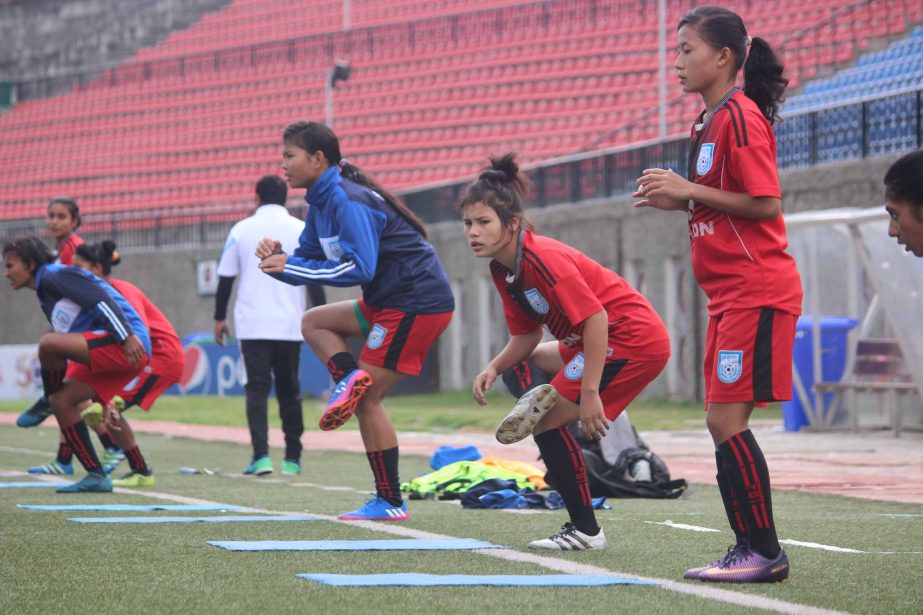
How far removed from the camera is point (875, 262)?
515 inches

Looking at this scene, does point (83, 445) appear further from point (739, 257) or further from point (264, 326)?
point (739, 257)

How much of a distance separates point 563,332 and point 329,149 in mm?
1857

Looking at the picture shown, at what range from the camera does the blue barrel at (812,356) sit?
14133 mm

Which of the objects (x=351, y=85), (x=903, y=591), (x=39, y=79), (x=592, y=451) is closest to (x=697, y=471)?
(x=592, y=451)

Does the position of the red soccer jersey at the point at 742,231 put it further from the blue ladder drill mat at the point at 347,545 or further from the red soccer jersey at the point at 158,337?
the red soccer jersey at the point at 158,337

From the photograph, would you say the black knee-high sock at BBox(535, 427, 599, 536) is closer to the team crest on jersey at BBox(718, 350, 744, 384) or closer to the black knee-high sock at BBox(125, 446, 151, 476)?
the team crest on jersey at BBox(718, 350, 744, 384)

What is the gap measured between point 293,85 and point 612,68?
392 inches

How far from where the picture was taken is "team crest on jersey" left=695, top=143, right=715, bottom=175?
467 centimetres


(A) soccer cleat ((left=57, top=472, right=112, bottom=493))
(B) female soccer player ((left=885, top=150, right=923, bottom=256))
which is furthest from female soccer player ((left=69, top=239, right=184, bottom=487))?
(B) female soccer player ((left=885, top=150, right=923, bottom=256))

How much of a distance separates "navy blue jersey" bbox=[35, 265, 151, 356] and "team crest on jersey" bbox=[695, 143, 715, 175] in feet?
14.4

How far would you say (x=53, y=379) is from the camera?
8.23 metres

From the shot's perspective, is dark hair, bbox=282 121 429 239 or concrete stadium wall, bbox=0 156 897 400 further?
concrete stadium wall, bbox=0 156 897 400

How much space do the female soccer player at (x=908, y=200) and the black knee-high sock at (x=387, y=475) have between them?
3.11 meters

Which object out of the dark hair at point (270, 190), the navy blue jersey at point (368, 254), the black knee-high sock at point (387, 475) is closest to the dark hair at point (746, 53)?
the navy blue jersey at point (368, 254)
